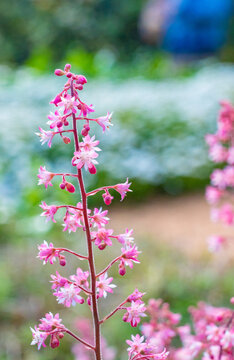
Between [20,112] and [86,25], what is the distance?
8258 millimetres

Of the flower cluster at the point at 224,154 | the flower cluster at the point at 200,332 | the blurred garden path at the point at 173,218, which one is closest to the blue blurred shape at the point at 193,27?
the blurred garden path at the point at 173,218

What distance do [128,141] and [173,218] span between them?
1352mm

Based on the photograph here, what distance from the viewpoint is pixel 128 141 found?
653cm

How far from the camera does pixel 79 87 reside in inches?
27.5

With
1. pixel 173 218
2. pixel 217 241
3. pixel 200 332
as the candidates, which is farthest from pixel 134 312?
pixel 173 218

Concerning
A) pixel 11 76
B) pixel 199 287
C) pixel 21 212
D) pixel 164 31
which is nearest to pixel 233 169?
pixel 199 287

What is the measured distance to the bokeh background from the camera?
9.10ft

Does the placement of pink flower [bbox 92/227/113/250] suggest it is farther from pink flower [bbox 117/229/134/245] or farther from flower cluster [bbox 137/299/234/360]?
flower cluster [bbox 137/299/234/360]

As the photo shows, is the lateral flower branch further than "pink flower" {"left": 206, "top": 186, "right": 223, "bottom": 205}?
No

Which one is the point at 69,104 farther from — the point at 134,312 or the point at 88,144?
the point at 134,312

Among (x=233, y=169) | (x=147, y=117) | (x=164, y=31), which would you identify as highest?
(x=164, y=31)

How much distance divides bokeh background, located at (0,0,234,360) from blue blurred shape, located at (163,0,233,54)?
23 mm

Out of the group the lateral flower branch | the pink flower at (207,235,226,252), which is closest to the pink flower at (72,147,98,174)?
the lateral flower branch

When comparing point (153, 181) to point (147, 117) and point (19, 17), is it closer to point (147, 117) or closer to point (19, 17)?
point (147, 117)
